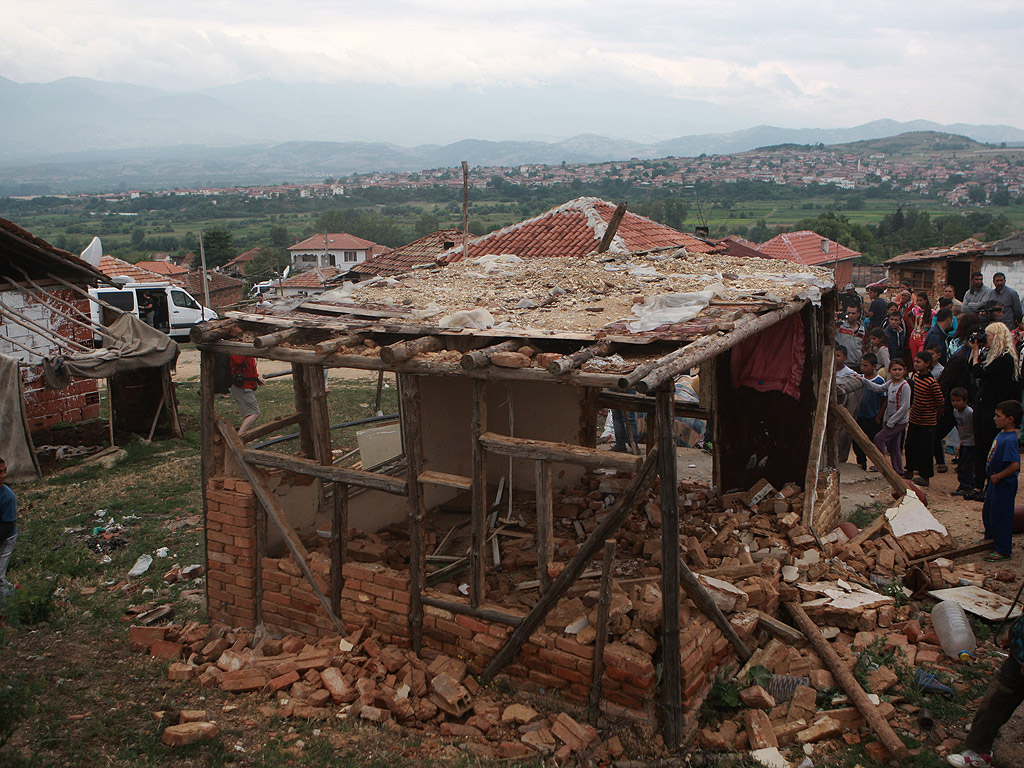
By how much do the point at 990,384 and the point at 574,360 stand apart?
6369 millimetres

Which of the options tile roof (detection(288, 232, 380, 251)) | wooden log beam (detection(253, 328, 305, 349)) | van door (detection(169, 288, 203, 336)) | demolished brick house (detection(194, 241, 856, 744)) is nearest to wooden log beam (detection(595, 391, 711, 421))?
demolished brick house (detection(194, 241, 856, 744))

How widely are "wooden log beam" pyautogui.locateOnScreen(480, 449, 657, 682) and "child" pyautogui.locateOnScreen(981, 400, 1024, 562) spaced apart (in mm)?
4119

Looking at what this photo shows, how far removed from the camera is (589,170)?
155 m

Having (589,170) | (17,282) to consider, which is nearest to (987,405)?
(17,282)

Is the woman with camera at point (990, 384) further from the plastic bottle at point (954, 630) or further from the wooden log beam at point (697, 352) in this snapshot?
the wooden log beam at point (697, 352)

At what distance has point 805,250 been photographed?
37969 millimetres

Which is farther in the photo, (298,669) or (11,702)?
(298,669)

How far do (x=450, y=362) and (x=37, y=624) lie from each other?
4643 mm

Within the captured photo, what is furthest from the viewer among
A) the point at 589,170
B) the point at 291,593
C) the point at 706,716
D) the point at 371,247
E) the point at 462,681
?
the point at 589,170

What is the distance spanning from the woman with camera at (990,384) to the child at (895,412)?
75cm

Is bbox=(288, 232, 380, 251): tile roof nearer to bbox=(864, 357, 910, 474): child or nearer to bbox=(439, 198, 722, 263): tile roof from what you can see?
bbox=(439, 198, 722, 263): tile roof

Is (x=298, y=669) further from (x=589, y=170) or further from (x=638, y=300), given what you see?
(x=589, y=170)

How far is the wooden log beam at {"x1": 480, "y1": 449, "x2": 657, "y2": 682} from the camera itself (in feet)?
16.6

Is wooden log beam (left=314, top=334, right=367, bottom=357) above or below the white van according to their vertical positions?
above
